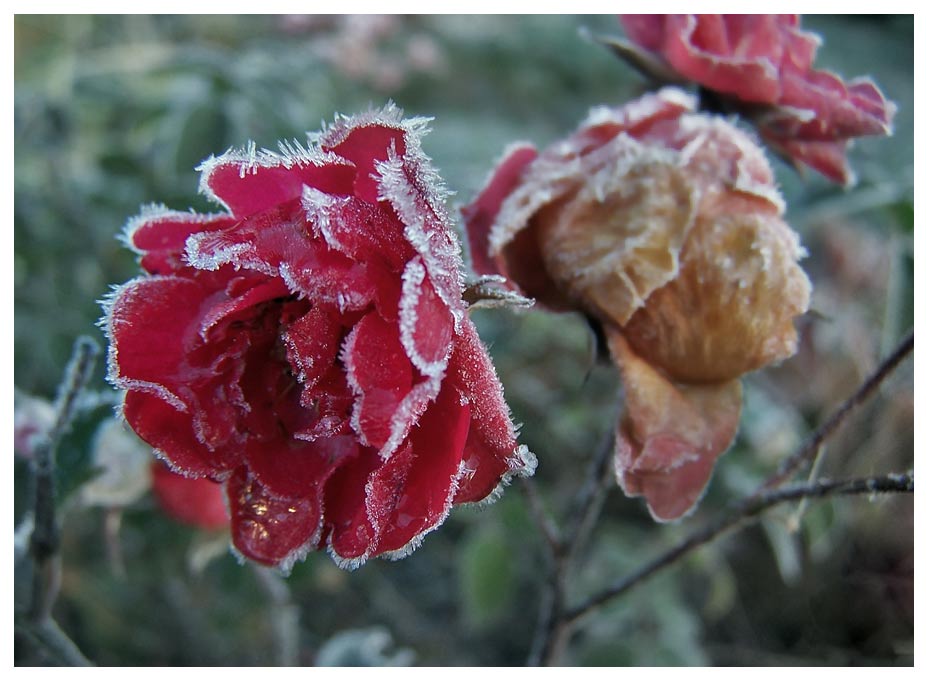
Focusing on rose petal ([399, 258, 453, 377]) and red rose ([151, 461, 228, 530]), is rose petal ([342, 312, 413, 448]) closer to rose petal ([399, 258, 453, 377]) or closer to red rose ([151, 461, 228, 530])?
rose petal ([399, 258, 453, 377])

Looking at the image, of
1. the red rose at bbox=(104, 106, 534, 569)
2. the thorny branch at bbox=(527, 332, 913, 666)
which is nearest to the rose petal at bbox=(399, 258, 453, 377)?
the red rose at bbox=(104, 106, 534, 569)

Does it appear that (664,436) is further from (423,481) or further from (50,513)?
(50,513)

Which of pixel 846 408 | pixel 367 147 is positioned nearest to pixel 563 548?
pixel 846 408

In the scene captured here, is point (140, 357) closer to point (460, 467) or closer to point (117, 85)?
point (460, 467)

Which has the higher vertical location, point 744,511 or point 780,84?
point 780,84
